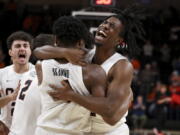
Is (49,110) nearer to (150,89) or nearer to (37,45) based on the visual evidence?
(37,45)

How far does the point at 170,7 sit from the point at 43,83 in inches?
568

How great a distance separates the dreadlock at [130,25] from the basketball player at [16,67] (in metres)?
1.47

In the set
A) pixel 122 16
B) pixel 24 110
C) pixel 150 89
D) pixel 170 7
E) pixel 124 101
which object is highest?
pixel 122 16

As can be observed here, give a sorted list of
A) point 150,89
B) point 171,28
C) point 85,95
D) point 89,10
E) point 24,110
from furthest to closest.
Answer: point 171,28 → point 150,89 → point 89,10 → point 24,110 → point 85,95

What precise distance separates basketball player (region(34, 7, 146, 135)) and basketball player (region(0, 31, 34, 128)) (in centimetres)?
149

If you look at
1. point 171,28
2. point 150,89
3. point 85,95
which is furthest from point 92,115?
point 171,28

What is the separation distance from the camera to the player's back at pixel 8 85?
5543 mm

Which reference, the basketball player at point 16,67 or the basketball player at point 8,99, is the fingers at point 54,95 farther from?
the basketball player at point 16,67

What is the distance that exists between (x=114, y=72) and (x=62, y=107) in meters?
0.49


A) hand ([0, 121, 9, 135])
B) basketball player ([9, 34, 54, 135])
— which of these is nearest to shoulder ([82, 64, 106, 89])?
basketball player ([9, 34, 54, 135])

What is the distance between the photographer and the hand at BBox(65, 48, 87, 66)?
3.92 meters

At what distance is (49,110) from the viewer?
13.4 feet

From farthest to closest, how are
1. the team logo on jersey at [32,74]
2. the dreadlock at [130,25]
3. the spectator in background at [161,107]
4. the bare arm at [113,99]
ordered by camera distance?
the spectator in background at [161,107]
the team logo on jersey at [32,74]
the dreadlock at [130,25]
the bare arm at [113,99]

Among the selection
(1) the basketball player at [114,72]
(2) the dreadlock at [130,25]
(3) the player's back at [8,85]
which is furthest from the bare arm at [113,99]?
(3) the player's back at [8,85]
